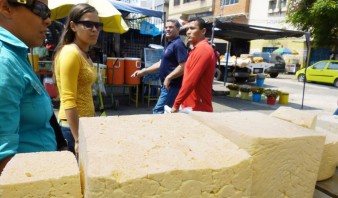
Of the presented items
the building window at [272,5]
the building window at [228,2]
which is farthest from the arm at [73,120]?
the building window at [228,2]

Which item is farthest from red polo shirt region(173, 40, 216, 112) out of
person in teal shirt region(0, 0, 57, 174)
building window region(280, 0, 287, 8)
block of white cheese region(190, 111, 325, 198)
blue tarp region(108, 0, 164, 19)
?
building window region(280, 0, 287, 8)

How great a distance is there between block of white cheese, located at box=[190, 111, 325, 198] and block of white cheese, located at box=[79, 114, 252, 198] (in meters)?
0.08

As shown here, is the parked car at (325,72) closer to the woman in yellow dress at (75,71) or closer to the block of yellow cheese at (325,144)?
the woman in yellow dress at (75,71)

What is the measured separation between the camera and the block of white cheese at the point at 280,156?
2.82ft

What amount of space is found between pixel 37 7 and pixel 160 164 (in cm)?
110

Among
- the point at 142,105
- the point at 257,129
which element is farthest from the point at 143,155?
the point at 142,105

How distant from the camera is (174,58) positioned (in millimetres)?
4270

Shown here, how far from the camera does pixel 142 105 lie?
315 inches

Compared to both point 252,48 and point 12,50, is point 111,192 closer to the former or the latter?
point 12,50

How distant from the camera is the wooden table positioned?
1109mm

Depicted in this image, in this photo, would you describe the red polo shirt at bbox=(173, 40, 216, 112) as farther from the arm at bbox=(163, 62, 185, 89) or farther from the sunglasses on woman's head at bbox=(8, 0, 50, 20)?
the sunglasses on woman's head at bbox=(8, 0, 50, 20)

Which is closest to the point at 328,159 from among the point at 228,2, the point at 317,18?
the point at 317,18

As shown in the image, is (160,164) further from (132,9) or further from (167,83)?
(132,9)

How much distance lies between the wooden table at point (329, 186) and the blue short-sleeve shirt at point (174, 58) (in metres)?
3.06
